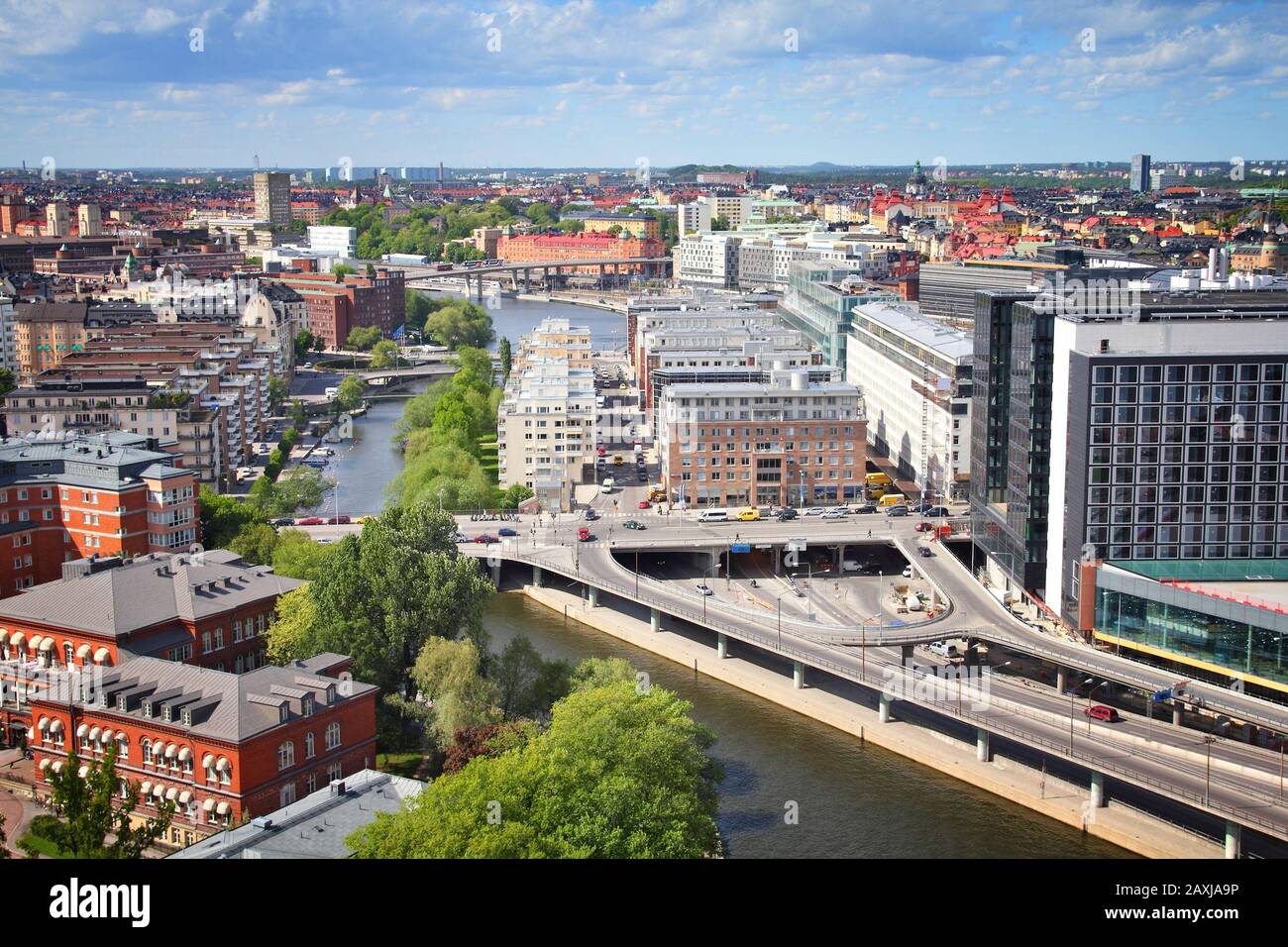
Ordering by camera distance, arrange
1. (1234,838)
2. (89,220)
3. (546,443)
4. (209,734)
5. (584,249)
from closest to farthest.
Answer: (209,734) < (1234,838) < (546,443) < (89,220) < (584,249)

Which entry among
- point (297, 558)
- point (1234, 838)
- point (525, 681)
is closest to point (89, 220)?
point (297, 558)

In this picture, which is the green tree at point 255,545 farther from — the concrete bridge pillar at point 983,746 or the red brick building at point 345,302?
the red brick building at point 345,302

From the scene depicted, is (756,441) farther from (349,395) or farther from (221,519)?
(349,395)

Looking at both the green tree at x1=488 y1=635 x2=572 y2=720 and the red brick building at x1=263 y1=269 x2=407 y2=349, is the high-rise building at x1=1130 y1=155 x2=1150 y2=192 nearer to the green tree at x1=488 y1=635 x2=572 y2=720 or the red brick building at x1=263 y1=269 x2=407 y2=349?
the red brick building at x1=263 y1=269 x2=407 y2=349

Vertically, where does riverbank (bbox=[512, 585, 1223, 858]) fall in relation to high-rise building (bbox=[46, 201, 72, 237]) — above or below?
below

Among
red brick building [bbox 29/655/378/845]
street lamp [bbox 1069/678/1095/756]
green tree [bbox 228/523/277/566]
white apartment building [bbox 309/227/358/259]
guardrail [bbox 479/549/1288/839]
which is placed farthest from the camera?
white apartment building [bbox 309/227/358/259]

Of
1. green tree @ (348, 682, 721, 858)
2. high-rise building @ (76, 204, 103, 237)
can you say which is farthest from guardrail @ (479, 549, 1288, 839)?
high-rise building @ (76, 204, 103, 237)
